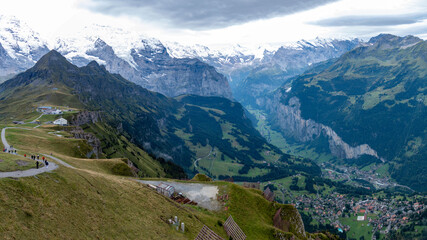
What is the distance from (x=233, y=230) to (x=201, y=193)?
21185 mm

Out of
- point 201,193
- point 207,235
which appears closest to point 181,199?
point 201,193

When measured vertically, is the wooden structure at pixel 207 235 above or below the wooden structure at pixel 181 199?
above

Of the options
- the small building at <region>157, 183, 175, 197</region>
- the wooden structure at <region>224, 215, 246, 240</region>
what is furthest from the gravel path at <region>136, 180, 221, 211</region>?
the wooden structure at <region>224, 215, 246, 240</region>

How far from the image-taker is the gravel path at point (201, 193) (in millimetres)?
83062

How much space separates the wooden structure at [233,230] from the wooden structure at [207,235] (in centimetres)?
696

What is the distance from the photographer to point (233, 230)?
7181 centimetres

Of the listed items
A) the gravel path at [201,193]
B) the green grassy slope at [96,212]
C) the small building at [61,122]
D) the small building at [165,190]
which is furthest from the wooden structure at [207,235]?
the small building at [61,122]

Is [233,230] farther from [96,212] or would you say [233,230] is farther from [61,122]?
[61,122]

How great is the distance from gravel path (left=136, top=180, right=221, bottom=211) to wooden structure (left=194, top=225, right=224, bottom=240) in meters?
15.9

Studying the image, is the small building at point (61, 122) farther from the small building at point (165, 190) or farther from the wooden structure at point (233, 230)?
the wooden structure at point (233, 230)

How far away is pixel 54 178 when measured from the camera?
5381 cm

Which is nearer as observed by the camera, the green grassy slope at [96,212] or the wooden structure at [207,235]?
the green grassy slope at [96,212]

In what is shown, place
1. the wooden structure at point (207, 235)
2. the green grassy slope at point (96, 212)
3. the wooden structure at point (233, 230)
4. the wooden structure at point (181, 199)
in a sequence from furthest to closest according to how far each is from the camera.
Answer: the wooden structure at point (181, 199)
the wooden structure at point (233, 230)
the wooden structure at point (207, 235)
the green grassy slope at point (96, 212)

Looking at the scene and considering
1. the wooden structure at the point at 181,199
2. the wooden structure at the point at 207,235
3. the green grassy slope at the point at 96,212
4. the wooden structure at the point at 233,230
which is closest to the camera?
the green grassy slope at the point at 96,212
